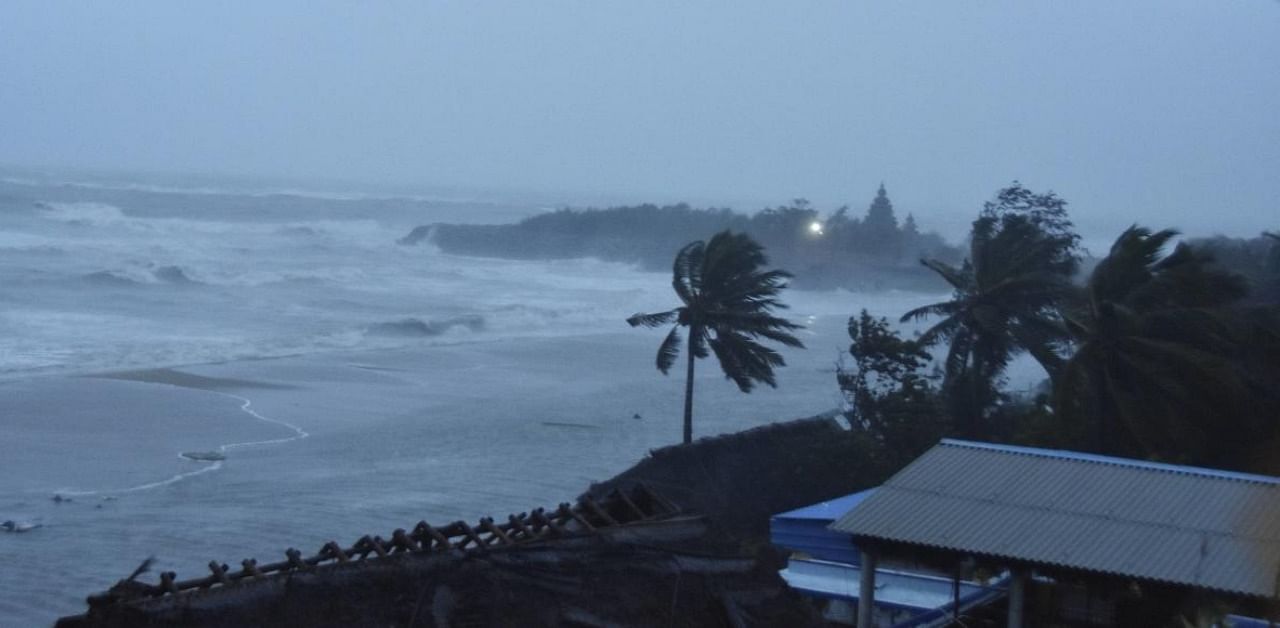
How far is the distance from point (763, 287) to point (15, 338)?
603 inches

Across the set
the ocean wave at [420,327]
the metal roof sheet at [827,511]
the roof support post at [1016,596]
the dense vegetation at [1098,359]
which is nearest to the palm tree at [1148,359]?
the dense vegetation at [1098,359]

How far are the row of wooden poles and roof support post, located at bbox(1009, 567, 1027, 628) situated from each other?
2.56m

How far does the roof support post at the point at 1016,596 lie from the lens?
9453 millimetres

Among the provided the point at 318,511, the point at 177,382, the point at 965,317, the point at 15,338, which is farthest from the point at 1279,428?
the point at 15,338

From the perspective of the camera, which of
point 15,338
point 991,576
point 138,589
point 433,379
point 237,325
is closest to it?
point 138,589

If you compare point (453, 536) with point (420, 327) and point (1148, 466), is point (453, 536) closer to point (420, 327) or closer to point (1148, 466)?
point (1148, 466)

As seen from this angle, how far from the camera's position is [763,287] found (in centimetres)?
2073

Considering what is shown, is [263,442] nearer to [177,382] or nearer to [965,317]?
[177,382]

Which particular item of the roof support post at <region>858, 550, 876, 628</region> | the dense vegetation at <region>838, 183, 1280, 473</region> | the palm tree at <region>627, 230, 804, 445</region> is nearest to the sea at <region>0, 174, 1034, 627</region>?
the palm tree at <region>627, 230, 804, 445</region>

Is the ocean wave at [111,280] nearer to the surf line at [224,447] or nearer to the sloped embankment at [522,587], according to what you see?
the surf line at [224,447]

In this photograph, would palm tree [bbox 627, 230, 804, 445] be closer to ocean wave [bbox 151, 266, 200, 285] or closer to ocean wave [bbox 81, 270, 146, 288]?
ocean wave [bbox 81, 270, 146, 288]

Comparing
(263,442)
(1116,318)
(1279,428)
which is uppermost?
(1116,318)

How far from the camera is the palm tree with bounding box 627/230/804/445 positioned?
66.8 feet

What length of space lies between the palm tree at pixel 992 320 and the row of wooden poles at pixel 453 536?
11704 mm
